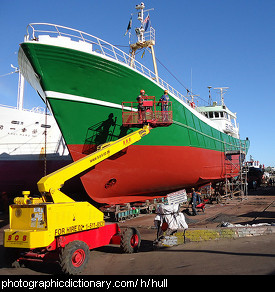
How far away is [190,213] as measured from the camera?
1377 centimetres

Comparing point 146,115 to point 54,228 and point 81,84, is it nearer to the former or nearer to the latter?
point 81,84

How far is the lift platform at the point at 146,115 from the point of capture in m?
10.2

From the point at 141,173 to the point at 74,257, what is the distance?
262 inches

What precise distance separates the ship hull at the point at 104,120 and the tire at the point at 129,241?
3.87 meters

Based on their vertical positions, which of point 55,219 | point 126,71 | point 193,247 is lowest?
point 193,247

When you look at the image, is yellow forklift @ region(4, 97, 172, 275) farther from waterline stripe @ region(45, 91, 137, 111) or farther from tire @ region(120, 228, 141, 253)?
waterline stripe @ region(45, 91, 137, 111)

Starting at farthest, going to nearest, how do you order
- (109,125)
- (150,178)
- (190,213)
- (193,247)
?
(190,213)
(150,178)
(109,125)
(193,247)

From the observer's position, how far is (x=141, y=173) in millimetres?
12203

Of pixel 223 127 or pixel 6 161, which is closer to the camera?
pixel 6 161

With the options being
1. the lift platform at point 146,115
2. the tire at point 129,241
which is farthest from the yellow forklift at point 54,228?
the lift platform at point 146,115

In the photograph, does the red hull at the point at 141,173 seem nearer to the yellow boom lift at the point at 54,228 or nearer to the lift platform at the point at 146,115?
the lift platform at the point at 146,115

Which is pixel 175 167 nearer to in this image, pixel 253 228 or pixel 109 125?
pixel 109 125
